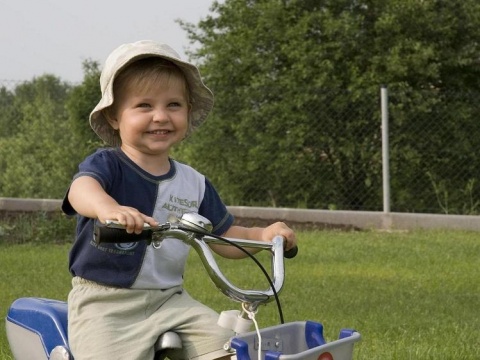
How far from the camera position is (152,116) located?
10.1 ft

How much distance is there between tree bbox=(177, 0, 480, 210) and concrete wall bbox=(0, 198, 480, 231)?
553 millimetres

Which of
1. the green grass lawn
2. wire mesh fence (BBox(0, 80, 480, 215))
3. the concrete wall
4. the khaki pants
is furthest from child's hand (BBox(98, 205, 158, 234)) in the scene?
wire mesh fence (BBox(0, 80, 480, 215))

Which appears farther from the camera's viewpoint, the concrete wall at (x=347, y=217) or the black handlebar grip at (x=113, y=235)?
the concrete wall at (x=347, y=217)

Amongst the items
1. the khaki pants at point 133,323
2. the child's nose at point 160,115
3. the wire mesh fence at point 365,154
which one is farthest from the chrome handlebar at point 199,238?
the wire mesh fence at point 365,154

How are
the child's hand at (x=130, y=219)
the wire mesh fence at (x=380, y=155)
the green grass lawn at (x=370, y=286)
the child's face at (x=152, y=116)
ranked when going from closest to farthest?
1. the child's hand at (x=130, y=219)
2. the child's face at (x=152, y=116)
3. the green grass lawn at (x=370, y=286)
4. the wire mesh fence at (x=380, y=155)

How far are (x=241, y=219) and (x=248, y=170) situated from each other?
0.89 metres

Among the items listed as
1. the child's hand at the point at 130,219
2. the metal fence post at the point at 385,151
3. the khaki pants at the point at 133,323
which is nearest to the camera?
the child's hand at the point at 130,219

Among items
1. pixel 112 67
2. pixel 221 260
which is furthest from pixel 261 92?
pixel 112 67

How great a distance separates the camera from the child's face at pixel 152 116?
3.08m

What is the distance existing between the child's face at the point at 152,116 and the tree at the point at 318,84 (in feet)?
30.5

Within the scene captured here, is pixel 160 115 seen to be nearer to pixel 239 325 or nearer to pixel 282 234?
pixel 282 234

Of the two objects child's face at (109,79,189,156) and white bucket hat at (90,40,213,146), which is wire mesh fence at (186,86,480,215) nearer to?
white bucket hat at (90,40,213,146)

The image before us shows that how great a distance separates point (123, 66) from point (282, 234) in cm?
63

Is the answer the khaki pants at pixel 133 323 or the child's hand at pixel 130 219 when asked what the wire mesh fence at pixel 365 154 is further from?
the child's hand at pixel 130 219
